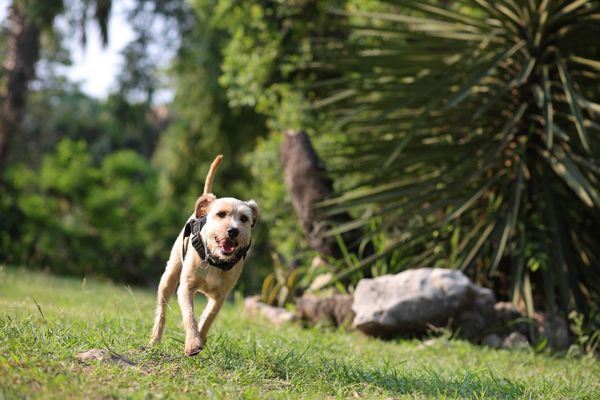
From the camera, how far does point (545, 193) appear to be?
22.8ft

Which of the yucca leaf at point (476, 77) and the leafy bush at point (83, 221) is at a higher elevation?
the yucca leaf at point (476, 77)

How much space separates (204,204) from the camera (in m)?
3.83

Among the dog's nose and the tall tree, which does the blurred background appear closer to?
the dog's nose

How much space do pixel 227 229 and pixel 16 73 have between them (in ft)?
→ 40.7

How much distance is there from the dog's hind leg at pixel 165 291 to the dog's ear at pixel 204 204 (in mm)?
312

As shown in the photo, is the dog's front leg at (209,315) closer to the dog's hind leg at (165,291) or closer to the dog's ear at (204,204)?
the dog's hind leg at (165,291)

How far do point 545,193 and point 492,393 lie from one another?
138 inches

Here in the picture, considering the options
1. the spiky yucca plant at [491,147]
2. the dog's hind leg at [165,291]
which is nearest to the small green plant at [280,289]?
the spiky yucca plant at [491,147]

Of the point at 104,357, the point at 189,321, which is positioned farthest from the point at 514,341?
the point at 104,357

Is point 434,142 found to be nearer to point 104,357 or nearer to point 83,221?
point 104,357

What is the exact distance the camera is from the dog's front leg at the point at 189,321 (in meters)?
3.38

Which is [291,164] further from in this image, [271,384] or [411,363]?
[271,384]

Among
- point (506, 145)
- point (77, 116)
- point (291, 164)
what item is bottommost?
point (77, 116)

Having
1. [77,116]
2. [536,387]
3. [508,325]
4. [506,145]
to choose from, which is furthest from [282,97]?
[77,116]
